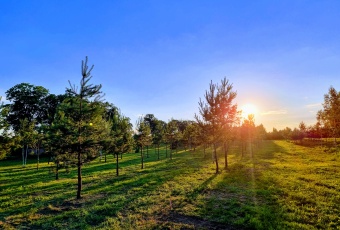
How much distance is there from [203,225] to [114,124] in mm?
20084

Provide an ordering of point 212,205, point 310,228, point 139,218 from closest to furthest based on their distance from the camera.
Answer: point 310,228 → point 139,218 → point 212,205

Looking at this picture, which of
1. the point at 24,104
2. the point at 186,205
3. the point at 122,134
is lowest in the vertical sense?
the point at 186,205

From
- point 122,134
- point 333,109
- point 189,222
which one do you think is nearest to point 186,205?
point 189,222

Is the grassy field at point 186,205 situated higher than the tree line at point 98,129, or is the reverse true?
the tree line at point 98,129

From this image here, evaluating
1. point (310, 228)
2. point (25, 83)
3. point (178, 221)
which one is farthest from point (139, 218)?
point (25, 83)

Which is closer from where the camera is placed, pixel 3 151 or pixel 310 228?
pixel 310 228

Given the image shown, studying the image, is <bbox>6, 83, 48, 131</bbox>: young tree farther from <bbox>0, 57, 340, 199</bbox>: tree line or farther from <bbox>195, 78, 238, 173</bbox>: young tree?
<bbox>195, 78, 238, 173</bbox>: young tree

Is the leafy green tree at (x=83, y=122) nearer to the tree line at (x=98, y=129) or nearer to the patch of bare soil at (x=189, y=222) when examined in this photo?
the tree line at (x=98, y=129)

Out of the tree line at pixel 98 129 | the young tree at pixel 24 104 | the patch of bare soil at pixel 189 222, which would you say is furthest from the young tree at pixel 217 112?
the young tree at pixel 24 104

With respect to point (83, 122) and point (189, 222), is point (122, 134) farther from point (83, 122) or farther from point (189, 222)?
point (189, 222)

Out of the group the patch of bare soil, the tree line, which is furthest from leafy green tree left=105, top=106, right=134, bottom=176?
the patch of bare soil

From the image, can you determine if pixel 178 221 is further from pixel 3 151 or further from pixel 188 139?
pixel 188 139

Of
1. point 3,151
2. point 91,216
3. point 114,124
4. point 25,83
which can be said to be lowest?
point 91,216

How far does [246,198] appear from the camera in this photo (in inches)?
535
